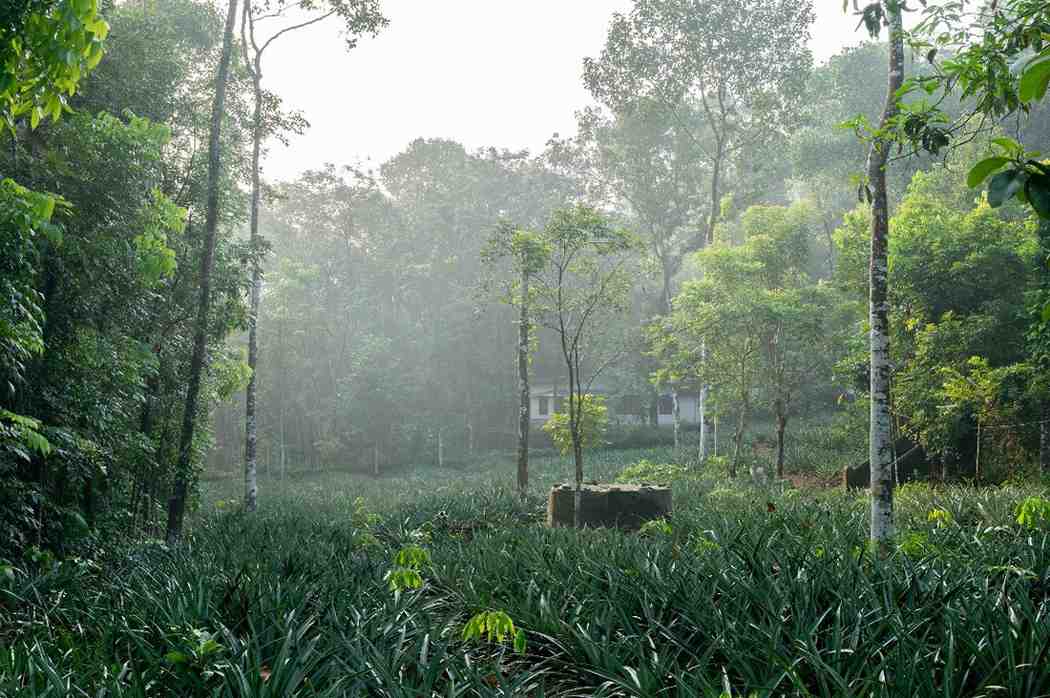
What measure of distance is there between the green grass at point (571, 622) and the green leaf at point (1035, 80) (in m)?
2.35

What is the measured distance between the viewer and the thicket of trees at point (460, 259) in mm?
5977

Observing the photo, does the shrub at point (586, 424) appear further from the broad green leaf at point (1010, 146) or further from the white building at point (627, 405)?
the white building at point (627, 405)

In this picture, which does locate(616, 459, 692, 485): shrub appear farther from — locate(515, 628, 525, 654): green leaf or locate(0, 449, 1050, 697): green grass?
locate(515, 628, 525, 654): green leaf

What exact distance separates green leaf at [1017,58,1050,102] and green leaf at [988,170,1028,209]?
19 cm

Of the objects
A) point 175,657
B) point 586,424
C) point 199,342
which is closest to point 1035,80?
point 175,657

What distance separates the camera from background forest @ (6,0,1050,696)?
3605 mm

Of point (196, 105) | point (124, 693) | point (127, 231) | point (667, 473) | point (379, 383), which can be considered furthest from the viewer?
point (379, 383)

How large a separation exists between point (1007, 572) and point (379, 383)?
113 feet

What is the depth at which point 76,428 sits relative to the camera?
892 cm

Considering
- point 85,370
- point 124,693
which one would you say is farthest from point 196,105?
point 124,693

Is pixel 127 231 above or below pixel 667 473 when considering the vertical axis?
above

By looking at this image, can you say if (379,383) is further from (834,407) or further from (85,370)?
(85,370)

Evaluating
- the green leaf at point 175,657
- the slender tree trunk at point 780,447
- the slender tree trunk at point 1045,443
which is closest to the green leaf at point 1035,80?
the green leaf at point 175,657

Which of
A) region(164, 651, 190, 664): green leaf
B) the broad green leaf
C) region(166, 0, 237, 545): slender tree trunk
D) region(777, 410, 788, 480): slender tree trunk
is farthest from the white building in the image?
the broad green leaf
